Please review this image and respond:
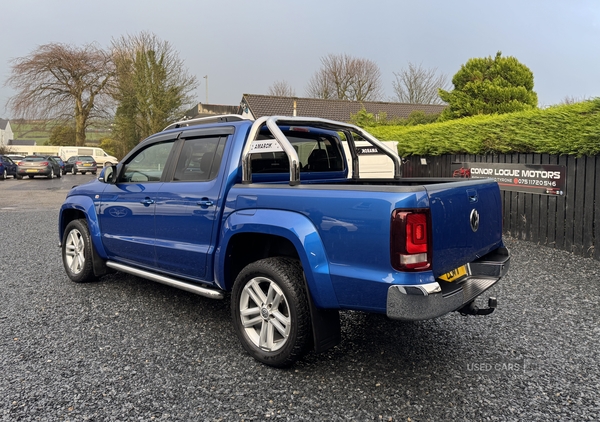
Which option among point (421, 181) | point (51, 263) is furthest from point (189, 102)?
Answer: point (421, 181)

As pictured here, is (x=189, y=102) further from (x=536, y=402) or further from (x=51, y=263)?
(x=536, y=402)

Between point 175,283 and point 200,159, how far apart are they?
108 centimetres

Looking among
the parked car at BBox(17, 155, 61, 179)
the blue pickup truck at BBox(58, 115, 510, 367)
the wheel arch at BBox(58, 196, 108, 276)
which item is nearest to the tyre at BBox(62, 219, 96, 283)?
the wheel arch at BBox(58, 196, 108, 276)

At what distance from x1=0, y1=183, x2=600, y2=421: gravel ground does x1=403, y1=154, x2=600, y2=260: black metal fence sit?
188 cm

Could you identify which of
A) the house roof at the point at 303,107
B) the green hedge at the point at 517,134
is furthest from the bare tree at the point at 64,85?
the green hedge at the point at 517,134

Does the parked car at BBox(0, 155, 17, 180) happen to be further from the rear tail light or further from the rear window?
the rear tail light

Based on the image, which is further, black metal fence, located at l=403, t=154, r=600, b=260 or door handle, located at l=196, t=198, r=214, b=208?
black metal fence, located at l=403, t=154, r=600, b=260

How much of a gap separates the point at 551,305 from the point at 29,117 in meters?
44.0

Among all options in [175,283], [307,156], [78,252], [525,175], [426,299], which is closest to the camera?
[426,299]

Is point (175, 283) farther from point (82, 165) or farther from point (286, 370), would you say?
point (82, 165)

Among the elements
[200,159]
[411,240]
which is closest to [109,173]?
[200,159]

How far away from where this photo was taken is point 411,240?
263 centimetres

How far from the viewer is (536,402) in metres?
2.80

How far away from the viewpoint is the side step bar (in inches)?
143
